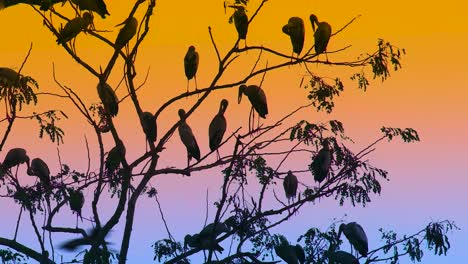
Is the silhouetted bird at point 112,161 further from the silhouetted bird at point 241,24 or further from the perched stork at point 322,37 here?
the perched stork at point 322,37

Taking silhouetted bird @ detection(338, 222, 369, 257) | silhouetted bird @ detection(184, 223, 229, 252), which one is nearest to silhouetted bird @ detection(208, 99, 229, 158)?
silhouetted bird @ detection(184, 223, 229, 252)

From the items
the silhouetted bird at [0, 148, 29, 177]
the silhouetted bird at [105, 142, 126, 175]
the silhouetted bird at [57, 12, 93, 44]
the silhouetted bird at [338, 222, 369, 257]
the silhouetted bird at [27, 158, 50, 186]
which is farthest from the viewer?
the silhouetted bird at [0, 148, 29, 177]

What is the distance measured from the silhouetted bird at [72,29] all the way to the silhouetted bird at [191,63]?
1.70 m

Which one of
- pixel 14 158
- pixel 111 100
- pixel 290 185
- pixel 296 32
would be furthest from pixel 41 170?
pixel 296 32

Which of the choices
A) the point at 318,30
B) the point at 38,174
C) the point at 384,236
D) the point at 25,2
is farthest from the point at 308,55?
the point at 384,236

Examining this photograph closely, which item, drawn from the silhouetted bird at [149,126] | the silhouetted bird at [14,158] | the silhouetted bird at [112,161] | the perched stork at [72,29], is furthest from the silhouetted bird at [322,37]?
the silhouetted bird at [14,158]

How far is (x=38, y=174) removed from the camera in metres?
14.2

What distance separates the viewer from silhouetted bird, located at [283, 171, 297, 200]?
12805 millimetres

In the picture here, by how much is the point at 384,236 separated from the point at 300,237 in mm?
1746

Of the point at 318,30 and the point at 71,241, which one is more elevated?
the point at 318,30

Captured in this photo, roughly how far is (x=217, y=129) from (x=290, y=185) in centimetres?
107

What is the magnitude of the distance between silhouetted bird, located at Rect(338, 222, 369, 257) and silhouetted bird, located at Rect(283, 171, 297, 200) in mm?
700

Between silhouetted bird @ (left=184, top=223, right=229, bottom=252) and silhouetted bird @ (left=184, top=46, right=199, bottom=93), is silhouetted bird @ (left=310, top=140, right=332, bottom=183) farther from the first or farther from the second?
silhouetted bird @ (left=184, top=46, right=199, bottom=93)

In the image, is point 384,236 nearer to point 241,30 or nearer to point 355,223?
point 355,223
